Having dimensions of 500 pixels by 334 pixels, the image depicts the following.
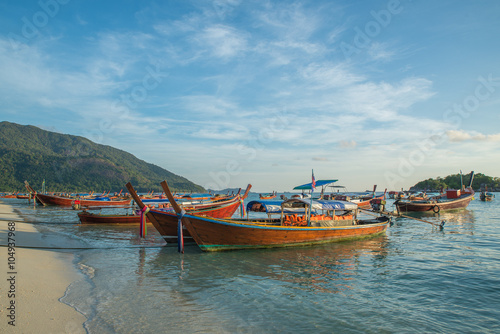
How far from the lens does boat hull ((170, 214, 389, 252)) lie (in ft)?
46.3

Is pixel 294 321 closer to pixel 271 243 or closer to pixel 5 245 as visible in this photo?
pixel 271 243

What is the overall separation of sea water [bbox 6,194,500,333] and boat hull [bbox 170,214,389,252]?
1.62 ft

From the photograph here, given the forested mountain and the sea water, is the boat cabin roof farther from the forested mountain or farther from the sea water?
the forested mountain

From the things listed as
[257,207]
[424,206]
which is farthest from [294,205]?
[424,206]

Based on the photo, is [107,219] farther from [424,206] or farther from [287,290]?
[424,206]

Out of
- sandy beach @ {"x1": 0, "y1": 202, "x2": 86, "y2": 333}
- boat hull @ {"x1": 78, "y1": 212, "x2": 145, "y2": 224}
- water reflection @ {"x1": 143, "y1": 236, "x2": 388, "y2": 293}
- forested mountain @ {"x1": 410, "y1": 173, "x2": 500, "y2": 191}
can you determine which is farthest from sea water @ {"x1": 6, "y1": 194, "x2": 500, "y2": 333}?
forested mountain @ {"x1": 410, "y1": 173, "x2": 500, "y2": 191}

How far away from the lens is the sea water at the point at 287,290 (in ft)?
22.7

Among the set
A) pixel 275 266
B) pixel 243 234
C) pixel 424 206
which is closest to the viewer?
pixel 275 266

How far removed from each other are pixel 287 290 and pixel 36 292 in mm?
→ 7137

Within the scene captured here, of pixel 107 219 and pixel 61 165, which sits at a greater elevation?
pixel 61 165

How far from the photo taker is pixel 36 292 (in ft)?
25.4

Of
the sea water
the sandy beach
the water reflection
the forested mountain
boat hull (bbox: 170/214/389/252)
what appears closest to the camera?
the sandy beach

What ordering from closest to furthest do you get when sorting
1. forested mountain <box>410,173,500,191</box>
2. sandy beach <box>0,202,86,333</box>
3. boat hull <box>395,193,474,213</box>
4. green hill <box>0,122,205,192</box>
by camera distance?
sandy beach <box>0,202,86,333</box> → boat hull <box>395,193,474,213</box> → green hill <box>0,122,205,192</box> → forested mountain <box>410,173,500,191</box>

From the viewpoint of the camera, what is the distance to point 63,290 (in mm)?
8391
